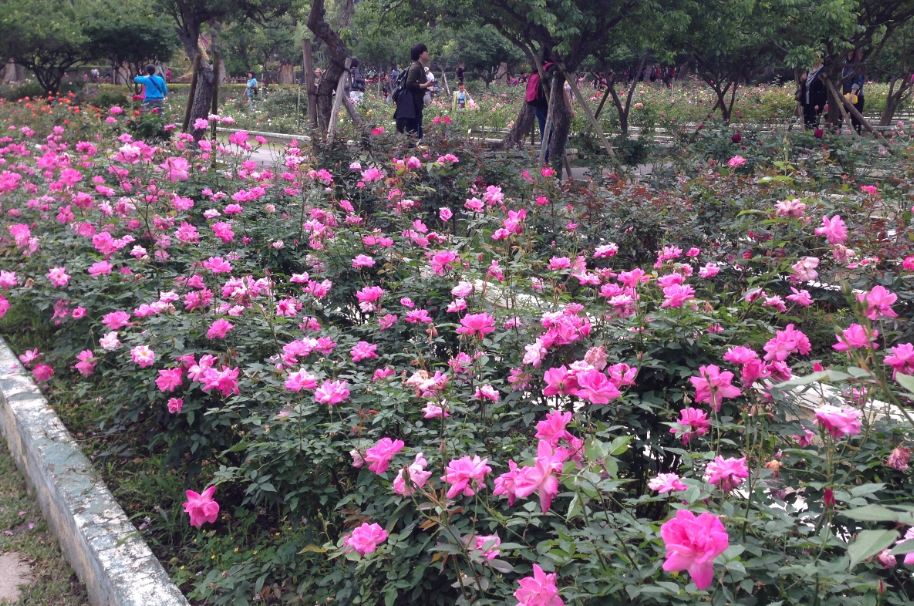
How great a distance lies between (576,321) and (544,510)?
945 mm

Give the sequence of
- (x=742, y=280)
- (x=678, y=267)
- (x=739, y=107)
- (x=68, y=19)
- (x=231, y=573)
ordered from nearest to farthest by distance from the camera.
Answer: (x=231, y=573) → (x=678, y=267) → (x=742, y=280) → (x=739, y=107) → (x=68, y=19)

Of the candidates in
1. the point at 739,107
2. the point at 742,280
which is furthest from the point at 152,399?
the point at 739,107

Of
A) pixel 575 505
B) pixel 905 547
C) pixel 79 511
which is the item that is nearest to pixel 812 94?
pixel 79 511

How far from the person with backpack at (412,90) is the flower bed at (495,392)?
3672 mm

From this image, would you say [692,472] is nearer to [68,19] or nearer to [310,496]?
[310,496]

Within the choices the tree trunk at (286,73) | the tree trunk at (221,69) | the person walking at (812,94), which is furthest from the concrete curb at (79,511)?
the tree trunk at (286,73)

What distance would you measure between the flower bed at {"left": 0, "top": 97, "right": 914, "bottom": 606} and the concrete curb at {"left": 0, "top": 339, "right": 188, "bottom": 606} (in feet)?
0.48

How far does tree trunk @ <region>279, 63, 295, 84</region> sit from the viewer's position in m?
50.0

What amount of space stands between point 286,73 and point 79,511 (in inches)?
1993

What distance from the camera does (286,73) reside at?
50.6 metres

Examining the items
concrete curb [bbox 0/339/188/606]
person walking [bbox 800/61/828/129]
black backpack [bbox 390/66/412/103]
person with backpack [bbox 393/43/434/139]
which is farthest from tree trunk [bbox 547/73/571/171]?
concrete curb [bbox 0/339/188/606]

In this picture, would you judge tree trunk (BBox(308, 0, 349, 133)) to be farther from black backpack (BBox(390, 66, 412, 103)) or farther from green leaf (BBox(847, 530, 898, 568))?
green leaf (BBox(847, 530, 898, 568))

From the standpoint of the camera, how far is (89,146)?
6.11 metres

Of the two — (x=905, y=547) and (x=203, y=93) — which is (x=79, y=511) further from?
(x=203, y=93)
